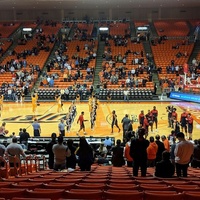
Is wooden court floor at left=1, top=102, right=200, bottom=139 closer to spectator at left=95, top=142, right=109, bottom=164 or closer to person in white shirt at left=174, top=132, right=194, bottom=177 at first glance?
spectator at left=95, top=142, right=109, bottom=164

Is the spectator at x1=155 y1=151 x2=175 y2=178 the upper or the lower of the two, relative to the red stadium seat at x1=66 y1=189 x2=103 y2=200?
lower

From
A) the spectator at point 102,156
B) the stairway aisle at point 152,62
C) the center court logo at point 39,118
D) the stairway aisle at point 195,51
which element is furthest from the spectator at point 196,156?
the stairway aisle at point 195,51

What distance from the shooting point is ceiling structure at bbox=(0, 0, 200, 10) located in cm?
4362

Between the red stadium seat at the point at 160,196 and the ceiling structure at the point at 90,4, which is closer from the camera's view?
the red stadium seat at the point at 160,196

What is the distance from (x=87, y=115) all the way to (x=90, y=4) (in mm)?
24855

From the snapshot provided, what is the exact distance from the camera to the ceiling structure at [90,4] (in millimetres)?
43625

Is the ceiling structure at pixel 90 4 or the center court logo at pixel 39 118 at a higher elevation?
the ceiling structure at pixel 90 4

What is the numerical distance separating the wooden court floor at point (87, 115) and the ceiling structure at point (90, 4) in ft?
53.7

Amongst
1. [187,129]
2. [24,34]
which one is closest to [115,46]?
[24,34]

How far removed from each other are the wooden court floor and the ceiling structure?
16.4 meters

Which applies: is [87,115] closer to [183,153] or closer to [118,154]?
[118,154]

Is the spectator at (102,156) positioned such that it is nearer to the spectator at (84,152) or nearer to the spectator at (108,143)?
the spectator at (108,143)

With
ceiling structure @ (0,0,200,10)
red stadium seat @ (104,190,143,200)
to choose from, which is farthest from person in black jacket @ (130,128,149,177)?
ceiling structure @ (0,0,200,10)

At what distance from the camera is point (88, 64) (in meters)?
38.6
